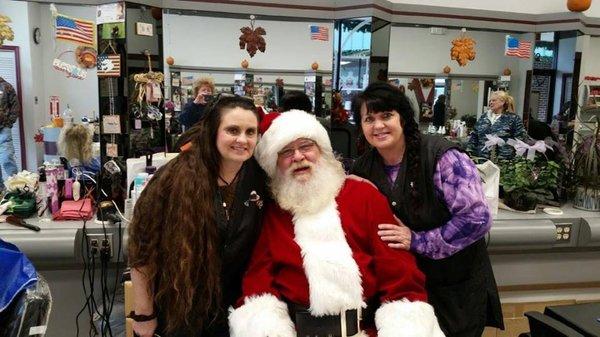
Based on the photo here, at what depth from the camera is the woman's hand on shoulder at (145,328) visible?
6.09ft

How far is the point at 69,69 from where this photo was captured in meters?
2.75

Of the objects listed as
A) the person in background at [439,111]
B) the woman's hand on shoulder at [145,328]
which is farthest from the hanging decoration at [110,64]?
the person in background at [439,111]

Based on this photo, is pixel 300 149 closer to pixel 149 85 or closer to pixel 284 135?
pixel 284 135

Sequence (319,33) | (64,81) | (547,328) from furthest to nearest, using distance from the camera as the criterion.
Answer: (319,33), (64,81), (547,328)

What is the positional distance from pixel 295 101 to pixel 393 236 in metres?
1.51

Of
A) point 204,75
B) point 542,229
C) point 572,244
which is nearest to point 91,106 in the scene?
point 204,75

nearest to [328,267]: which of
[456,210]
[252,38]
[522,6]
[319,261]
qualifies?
[319,261]

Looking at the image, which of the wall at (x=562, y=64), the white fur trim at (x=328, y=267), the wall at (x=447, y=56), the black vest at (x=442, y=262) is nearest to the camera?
the white fur trim at (x=328, y=267)

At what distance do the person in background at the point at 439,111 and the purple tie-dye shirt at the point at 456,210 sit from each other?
1.47 meters

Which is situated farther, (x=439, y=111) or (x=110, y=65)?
(x=439, y=111)

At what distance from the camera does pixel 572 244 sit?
290 centimetres

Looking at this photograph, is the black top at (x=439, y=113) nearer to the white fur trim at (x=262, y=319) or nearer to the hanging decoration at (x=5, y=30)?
the white fur trim at (x=262, y=319)

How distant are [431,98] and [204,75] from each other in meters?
1.58

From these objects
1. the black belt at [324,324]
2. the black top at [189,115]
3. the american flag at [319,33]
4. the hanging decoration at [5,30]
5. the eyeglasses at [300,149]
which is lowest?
the black belt at [324,324]
